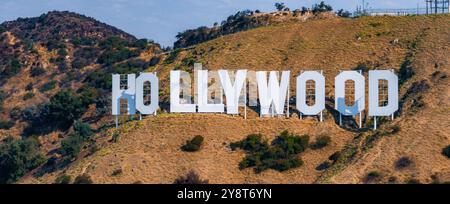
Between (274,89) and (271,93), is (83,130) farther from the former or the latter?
(274,89)

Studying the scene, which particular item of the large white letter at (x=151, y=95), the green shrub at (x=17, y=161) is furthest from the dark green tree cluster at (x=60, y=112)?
the large white letter at (x=151, y=95)

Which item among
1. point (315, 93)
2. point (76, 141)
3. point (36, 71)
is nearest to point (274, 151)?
point (315, 93)

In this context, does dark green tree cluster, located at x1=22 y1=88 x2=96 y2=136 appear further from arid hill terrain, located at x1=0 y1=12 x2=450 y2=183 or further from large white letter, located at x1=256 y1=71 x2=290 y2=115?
large white letter, located at x1=256 y1=71 x2=290 y2=115

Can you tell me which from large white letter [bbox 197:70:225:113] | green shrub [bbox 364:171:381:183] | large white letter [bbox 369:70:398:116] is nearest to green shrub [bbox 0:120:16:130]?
large white letter [bbox 197:70:225:113]

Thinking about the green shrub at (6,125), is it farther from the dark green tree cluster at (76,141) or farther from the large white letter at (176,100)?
the large white letter at (176,100)

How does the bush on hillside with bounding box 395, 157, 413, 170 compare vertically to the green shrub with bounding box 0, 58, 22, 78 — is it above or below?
below
